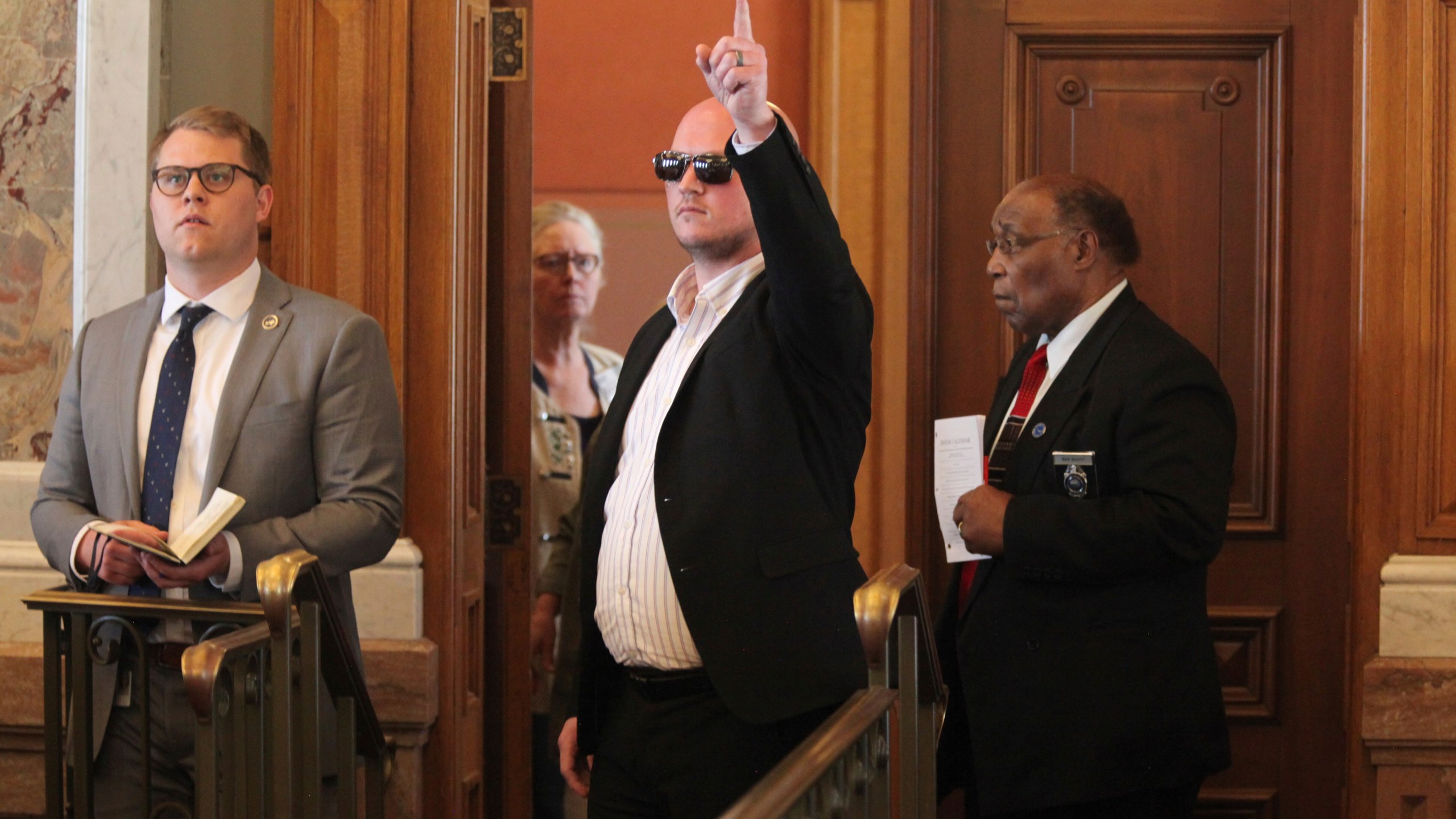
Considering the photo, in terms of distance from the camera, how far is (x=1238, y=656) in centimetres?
379

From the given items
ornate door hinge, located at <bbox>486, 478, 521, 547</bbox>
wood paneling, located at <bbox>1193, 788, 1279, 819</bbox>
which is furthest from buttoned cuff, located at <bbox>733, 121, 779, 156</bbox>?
wood paneling, located at <bbox>1193, 788, 1279, 819</bbox>

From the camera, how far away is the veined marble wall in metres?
3.52

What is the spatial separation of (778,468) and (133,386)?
1.28 metres

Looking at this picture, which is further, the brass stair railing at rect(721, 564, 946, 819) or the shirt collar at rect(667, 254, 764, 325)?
the shirt collar at rect(667, 254, 764, 325)

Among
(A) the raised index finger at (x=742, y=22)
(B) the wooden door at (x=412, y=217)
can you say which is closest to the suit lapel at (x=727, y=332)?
(A) the raised index finger at (x=742, y=22)

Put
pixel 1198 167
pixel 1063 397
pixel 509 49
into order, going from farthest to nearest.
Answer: pixel 1198 167, pixel 509 49, pixel 1063 397

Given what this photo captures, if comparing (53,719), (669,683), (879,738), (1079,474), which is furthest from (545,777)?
(879,738)

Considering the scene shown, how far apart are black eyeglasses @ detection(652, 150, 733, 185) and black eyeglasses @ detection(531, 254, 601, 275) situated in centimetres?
218

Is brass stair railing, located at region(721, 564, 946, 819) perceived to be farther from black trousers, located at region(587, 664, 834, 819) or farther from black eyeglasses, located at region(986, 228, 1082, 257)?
black eyeglasses, located at region(986, 228, 1082, 257)

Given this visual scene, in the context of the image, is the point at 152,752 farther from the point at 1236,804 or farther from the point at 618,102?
the point at 618,102

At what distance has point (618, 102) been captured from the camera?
522 cm

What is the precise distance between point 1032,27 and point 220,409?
243cm

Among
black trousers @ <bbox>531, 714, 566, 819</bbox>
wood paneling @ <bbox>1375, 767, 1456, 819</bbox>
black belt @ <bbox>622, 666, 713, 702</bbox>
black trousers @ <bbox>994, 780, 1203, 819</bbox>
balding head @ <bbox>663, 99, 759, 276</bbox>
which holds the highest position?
balding head @ <bbox>663, 99, 759, 276</bbox>

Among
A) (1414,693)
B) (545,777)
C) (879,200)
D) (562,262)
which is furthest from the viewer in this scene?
(562,262)
